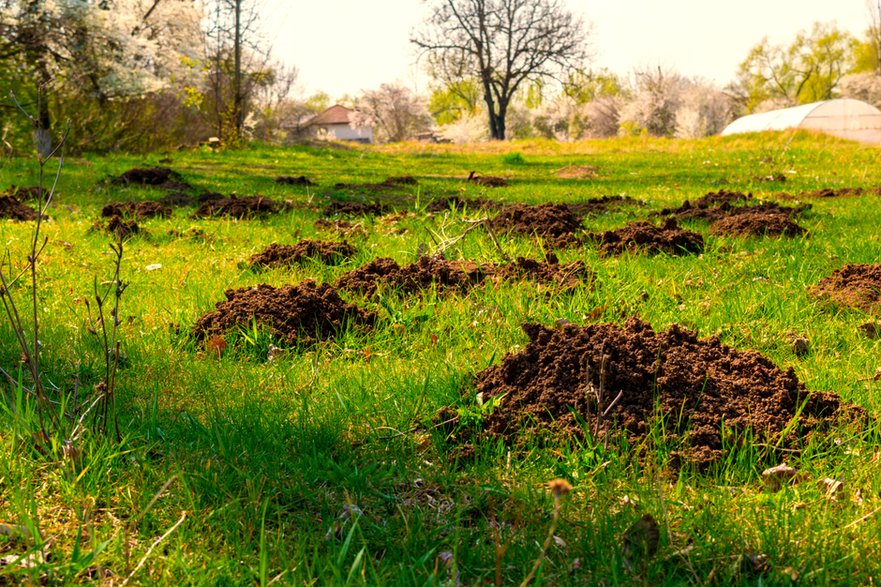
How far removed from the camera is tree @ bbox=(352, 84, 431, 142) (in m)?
70.6

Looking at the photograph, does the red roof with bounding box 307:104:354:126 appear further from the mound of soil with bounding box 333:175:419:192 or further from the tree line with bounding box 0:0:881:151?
the mound of soil with bounding box 333:175:419:192

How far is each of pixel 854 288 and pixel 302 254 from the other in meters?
3.97

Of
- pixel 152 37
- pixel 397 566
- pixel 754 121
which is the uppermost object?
pixel 152 37

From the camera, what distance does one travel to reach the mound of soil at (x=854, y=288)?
436cm

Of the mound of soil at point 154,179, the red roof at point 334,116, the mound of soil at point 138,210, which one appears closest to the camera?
the mound of soil at point 138,210

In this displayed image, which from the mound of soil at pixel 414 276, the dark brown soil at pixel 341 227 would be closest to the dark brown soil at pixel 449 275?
the mound of soil at pixel 414 276

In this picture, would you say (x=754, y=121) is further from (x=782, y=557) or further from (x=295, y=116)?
(x=295, y=116)

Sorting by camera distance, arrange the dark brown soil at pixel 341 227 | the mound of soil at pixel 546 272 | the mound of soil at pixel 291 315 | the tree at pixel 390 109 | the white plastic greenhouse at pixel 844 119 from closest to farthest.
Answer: the mound of soil at pixel 291 315 < the mound of soil at pixel 546 272 < the dark brown soil at pixel 341 227 < the white plastic greenhouse at pixel 844 119 < the tree at pixel 390 109

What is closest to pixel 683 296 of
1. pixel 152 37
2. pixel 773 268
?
pixel 773 268

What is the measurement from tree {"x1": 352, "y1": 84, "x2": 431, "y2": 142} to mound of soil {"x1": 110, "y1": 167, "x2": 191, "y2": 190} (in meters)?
58.5

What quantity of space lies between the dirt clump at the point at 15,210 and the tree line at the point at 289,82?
2.06 metres

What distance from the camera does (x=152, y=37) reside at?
102ft

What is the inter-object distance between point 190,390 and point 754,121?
35833mm

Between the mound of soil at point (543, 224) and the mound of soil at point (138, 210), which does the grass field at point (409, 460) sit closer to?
the mound of soil at point (543, 224)
